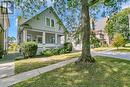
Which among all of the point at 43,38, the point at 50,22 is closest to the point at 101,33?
the point at 50,22

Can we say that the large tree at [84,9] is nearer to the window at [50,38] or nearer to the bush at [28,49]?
the bush at [28,49]

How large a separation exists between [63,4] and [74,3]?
897mm

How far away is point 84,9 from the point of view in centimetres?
1309

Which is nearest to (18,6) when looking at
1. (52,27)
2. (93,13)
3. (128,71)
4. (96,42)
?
(93,13)

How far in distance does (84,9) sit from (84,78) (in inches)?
215

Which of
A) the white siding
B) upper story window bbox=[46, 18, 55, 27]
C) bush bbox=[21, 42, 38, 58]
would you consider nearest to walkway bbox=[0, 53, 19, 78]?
bush bbox=[21, 42, 38, 58]

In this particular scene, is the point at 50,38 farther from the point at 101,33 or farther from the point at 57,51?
the point at 101,33

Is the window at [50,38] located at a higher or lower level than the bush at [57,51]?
higher

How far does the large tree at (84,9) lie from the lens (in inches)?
507

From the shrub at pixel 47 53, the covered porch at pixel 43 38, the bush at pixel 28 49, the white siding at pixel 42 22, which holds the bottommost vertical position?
the shrub at pixel 47 53

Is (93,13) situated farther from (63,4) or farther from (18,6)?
(18,6)

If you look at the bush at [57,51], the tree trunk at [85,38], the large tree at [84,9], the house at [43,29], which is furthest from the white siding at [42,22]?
the tree trunk at [85,38]

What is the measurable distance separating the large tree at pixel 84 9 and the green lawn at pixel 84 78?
1677 millimetres

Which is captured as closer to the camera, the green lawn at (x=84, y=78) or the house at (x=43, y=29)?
the green lawn at (x=84, y=78)
